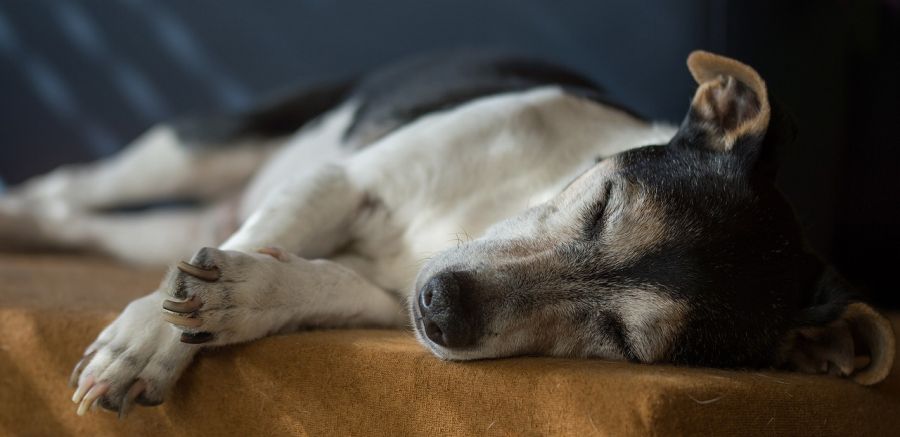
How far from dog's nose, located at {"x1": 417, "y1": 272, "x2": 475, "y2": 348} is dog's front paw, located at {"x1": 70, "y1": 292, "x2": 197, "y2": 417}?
22.1 inches

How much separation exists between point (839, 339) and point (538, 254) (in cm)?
76

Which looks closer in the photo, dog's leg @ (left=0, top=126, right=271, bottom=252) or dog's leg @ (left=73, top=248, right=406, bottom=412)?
dog's leg @ (left=73, top=248, right=406, bottom=412)

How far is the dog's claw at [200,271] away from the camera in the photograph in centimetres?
202

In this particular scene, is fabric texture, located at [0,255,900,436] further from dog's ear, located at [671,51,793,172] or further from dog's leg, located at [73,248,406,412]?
dog's ear, located at [671,51,793,172]

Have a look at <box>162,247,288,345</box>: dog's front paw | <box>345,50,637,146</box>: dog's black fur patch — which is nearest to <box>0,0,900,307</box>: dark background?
<box>345,50,637,146</box>: dog's black fur patch

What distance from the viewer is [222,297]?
2.06 m

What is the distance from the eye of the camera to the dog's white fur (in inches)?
81.0

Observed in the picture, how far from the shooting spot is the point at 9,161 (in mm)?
4852

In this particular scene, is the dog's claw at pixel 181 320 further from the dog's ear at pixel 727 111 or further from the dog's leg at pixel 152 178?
the dog's leg at pixel 152 178

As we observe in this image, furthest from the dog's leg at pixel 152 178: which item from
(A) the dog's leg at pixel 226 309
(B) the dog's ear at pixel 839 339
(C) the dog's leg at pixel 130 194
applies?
(B) the dog's ear at pixel 839 339

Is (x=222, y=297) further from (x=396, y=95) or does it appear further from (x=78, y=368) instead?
(x=396, y=95)

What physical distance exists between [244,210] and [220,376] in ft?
6.36

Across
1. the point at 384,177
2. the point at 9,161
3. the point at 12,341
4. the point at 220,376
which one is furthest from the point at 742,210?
the point at 9,161

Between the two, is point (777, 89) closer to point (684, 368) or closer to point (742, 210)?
point (742, 210)
